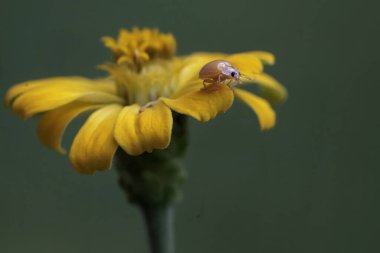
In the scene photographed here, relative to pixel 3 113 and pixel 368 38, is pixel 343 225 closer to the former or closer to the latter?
pixel 368 38

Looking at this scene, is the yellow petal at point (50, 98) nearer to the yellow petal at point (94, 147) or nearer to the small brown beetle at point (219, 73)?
the yellow petal at point (94, 147)

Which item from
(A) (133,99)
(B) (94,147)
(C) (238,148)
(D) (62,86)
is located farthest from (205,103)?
(C) (238,148)

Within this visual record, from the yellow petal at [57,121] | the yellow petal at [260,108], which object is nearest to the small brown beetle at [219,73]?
the yellow petal at [260,108]

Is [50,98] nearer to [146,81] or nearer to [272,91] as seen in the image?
[146,81]

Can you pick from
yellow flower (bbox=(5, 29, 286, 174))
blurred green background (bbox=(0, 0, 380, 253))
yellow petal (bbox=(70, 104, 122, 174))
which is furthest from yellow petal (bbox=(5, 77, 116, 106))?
blurred green background (bbox=(0, 0, 380, 253))

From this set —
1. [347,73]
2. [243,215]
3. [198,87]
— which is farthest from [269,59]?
[347,73]

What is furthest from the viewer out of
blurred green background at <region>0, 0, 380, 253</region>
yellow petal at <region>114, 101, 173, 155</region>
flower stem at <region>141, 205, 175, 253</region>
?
blurred green background at <region>0, 0, 380, 253</region>

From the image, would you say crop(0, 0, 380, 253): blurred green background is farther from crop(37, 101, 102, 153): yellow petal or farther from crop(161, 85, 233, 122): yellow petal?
crop(161, 85, 233, 122): yellow petal
